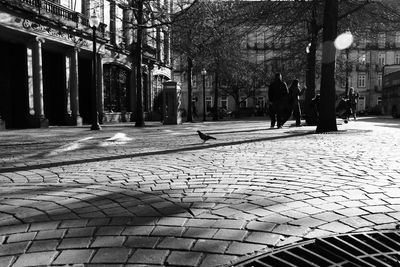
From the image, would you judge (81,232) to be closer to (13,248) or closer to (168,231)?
(13,248)

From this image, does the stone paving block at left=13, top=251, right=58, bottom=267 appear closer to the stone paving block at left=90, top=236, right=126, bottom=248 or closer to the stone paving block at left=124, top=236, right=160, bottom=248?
the stone paving block at left=90, top=236, right=126, bottom=248

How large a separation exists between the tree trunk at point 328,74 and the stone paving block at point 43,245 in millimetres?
11676

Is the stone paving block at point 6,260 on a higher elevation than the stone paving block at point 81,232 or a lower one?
lower

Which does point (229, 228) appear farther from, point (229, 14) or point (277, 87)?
point (229, 14)

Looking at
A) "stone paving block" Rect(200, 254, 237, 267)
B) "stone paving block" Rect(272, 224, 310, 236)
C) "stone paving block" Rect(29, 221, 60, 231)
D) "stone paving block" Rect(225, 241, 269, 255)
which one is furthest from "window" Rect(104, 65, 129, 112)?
"stone paving block" Rect(200, 254, 237, 267)

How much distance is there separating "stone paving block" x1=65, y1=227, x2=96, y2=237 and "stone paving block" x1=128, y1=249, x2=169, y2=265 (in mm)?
562

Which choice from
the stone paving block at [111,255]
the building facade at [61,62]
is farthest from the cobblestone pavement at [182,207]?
the building facade at [61,62]

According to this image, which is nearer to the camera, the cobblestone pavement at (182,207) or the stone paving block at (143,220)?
the cobblestone pavement at (182,207)

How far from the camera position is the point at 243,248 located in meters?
2.66

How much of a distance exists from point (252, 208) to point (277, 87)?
40.4 feet

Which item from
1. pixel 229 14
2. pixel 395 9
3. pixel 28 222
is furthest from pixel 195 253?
pixel 395 9

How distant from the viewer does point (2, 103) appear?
19078 millimetres

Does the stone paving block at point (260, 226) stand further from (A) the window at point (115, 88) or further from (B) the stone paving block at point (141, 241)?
(A) the window at point (115, 88)

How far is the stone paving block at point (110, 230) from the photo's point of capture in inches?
118
